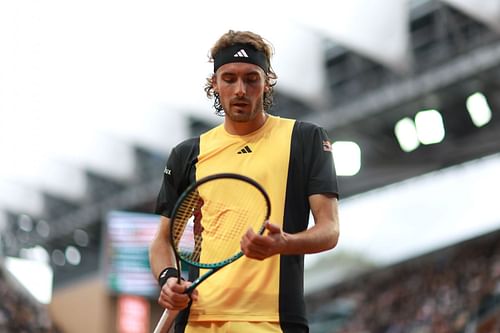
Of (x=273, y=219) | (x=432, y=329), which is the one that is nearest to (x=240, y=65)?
(x=273, y=219)

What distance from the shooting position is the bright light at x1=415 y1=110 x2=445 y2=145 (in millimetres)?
21922

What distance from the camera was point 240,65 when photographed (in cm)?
372

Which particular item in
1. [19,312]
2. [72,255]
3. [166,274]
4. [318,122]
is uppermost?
[72,255]

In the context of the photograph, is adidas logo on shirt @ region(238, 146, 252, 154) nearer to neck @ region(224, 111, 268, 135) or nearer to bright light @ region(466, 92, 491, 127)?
neck @ region(224, 111, 268, 135)

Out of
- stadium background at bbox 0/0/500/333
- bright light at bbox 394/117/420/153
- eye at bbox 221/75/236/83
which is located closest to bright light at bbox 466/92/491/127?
stadium background at bbox 0/0/500/333

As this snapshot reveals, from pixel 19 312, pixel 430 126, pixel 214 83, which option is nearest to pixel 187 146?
pixel 214 83

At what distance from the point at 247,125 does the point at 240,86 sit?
0.20 metres

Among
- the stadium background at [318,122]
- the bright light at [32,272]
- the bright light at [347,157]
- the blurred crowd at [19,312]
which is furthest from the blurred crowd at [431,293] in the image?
the bright light at [32,272]

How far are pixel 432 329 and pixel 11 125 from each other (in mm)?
12302

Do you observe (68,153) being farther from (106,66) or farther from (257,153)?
(257,153)

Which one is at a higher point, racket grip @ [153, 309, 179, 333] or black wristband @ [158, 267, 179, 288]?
black wristband @ [158, 267, 179, 288]

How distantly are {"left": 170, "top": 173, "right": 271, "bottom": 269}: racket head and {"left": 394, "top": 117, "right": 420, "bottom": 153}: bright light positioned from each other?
1912 centimetres

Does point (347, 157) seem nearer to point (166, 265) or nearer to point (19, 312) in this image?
point (19, 312)

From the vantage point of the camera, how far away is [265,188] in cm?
369
